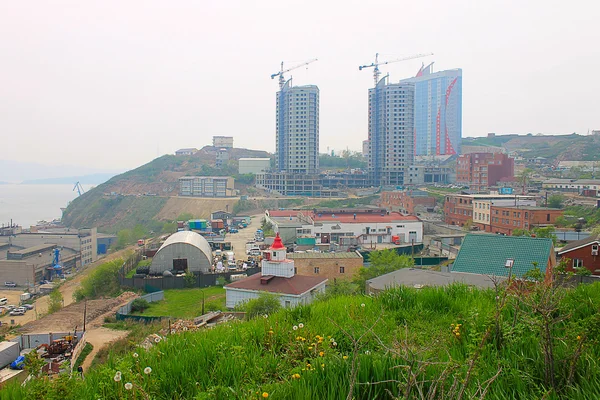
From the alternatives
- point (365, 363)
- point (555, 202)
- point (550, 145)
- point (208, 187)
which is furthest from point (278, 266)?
point (550, 145)

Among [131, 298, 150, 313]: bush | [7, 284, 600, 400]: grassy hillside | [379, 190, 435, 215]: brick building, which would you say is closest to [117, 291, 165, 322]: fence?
[131, 298, 150, 313]: bush

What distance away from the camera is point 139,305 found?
13.2m

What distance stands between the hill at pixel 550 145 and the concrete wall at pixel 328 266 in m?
47.4

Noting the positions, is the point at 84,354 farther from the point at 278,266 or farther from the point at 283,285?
the point at 278,266

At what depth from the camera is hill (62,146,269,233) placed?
4988 centimetres

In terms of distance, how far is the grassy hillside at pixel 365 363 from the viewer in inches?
74.8

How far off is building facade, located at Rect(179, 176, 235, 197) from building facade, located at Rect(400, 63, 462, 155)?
122ft

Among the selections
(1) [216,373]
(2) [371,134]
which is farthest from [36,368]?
(2) [371,134]

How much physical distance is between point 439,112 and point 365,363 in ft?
259

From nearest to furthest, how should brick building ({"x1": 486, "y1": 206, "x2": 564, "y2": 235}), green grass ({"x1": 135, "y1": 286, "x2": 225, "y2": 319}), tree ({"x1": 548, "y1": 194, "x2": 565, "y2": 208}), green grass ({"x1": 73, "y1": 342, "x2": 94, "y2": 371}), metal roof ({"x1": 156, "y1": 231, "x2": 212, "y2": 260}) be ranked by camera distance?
green grass ({"x1": 73, "y1": 342, "x2": 94, "y2": 371}) → green grass ({"x1": 135, "y1": 286, "x2": 225, "y2": 319}) → metal roof ({"x1": 156, "y1": 231, "x2": 212, "y2": 260}) → brick building ({"x1": 486, "y1": 206, "x2": 564, "y2": 235}) → tree ({"x1": 548, "y1": 194, "x2": 565, "y2": 208})

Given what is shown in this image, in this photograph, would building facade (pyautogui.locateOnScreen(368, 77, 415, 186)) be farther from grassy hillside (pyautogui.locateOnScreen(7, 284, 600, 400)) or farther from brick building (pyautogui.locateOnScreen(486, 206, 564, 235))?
grassy hillside (pyautogui.locateOnScreen(7, 284, 600, 400))

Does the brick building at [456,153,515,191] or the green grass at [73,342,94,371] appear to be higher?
the brick building at [456,153,515,191]

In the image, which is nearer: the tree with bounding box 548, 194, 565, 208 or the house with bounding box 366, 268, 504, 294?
the house with bounding box 366, 268, 504, 294

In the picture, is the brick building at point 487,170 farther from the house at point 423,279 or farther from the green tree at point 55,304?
the green tree at point 55,304
